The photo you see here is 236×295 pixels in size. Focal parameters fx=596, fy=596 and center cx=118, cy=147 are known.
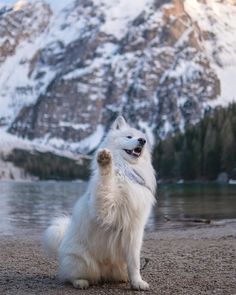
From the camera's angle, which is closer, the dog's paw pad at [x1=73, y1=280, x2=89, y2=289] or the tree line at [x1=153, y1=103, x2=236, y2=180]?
the dog's paw pad at [x1=73, y1=280, x2=89, y2=289]

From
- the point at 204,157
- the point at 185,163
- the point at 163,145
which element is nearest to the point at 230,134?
the point at 204,157

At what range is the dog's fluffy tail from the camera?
39.5 feet

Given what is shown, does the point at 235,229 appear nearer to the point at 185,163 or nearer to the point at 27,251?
the point at 27,251

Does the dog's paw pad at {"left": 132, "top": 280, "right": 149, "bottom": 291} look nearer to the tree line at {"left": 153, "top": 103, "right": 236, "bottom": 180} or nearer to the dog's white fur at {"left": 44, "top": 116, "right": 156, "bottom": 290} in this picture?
the dog's white fur at {"left": 44, "top": 116, "right": 156, "bottom": 290}

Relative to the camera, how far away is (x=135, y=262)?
10.6 m

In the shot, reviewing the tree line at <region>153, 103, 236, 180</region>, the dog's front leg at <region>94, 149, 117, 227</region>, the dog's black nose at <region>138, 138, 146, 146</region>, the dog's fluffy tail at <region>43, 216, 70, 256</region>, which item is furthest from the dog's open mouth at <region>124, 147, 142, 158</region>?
the tree line at <region>153, 103, 236, 180</region>

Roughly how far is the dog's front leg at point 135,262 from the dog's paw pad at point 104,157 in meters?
1.66

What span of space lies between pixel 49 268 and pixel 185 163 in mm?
131779

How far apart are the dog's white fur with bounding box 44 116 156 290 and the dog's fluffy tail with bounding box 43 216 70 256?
2.81 ft

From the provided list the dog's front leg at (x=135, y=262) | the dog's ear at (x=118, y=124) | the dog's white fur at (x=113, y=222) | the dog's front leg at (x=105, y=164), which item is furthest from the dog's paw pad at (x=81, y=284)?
the dog's ear at (x=118, y=124)

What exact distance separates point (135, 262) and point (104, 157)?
86.6 inches

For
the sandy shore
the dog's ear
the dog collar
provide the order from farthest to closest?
the dog's ear < the sandy shore < the dog collar

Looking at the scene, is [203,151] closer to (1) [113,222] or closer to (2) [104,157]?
(1) [113,222]

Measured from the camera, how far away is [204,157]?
5359 inches
